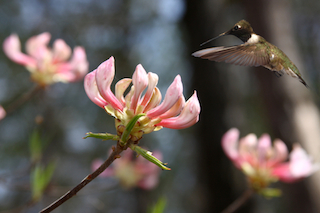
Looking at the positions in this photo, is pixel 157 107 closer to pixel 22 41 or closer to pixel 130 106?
pixel 130 106

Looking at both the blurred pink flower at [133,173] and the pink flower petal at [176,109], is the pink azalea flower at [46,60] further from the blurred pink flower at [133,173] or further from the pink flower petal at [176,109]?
the pink flower petal at [176,109]

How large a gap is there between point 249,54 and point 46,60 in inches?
41.7

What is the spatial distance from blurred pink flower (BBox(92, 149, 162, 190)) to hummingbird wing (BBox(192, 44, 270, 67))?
3.91 ft

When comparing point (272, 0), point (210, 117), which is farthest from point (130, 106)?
point (210, 117)

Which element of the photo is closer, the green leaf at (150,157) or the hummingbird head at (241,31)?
the green leaf at (150,157)

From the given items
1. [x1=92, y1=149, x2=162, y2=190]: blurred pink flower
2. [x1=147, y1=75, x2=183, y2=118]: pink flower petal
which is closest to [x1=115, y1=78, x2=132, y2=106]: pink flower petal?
[x1=147, y1=75, x2=183, y2=118]: pink flower petal

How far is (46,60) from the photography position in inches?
55.1

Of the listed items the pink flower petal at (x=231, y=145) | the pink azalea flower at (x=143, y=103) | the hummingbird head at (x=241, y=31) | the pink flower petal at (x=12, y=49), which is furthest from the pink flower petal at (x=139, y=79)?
the pink flower petal at (x=12, y=49)

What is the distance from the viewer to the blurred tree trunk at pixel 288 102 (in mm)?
1484

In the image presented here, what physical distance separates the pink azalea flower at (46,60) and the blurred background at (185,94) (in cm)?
67

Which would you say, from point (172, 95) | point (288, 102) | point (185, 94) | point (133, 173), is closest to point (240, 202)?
point (172, 95)

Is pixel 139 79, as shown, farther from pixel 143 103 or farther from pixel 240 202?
pixel 240 202

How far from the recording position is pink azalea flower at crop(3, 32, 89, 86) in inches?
51.2

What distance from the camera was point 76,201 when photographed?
5469 millimetres
